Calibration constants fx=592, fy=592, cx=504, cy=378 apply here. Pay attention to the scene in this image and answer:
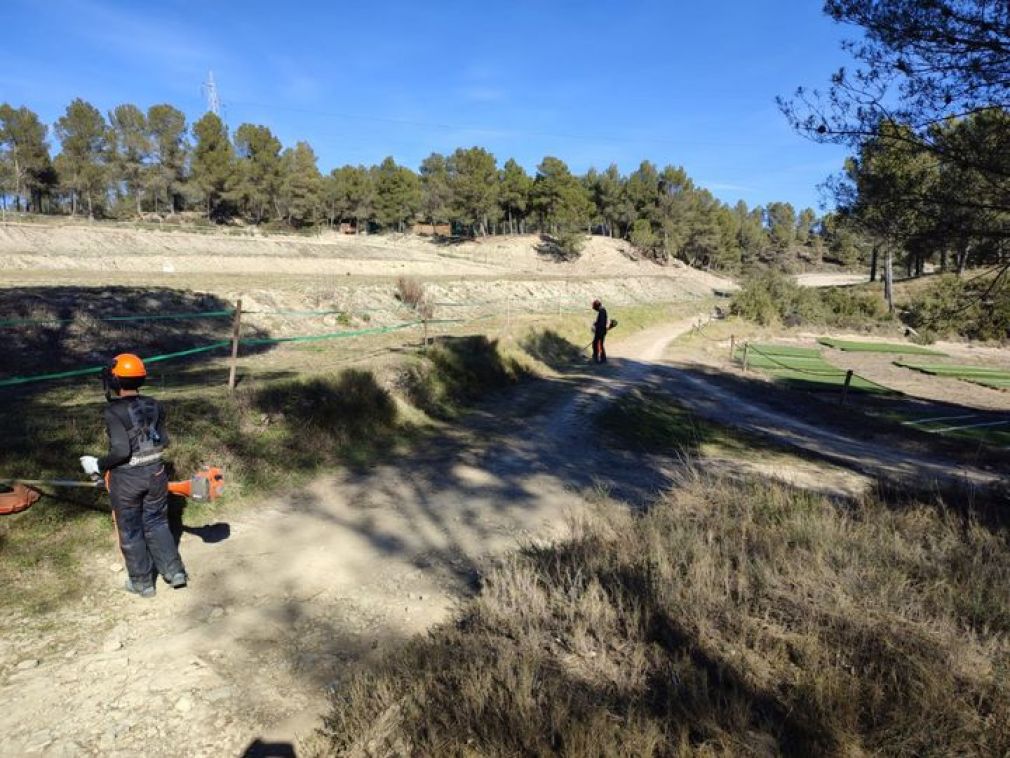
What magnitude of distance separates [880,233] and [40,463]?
13.8m

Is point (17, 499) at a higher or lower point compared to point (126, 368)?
lower

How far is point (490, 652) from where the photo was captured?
3.67 m

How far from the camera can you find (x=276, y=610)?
4742mm

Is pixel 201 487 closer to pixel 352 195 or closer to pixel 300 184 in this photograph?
pixel 300 184

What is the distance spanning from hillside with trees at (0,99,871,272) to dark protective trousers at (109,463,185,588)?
195 ft

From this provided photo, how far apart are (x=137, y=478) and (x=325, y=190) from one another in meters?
80.6

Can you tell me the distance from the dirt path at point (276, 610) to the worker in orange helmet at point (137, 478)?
0.85ft

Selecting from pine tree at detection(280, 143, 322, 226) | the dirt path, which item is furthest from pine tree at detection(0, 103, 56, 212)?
the dirt path

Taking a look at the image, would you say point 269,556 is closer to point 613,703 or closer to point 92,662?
point 92,662

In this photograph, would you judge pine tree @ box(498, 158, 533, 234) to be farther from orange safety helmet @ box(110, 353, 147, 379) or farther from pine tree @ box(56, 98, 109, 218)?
orange safety helmet @ box(110, 353, 147, 379)

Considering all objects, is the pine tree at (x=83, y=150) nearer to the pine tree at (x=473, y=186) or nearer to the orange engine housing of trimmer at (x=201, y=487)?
the pine tree at (x=473, y=186)

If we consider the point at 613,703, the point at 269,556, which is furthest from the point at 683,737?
the point at 269,556

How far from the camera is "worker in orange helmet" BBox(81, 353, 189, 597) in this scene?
182 inches

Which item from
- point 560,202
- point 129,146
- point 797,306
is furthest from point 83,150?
point 797,306
